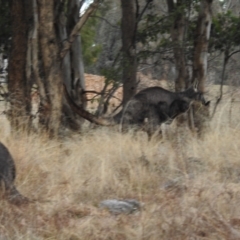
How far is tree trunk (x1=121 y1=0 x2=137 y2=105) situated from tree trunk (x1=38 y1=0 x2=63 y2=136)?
12.3 feet

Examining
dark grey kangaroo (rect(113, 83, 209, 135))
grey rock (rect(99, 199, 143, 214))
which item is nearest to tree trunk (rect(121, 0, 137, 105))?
dark grey kangaroo (rect(113, 83, 209, 135))


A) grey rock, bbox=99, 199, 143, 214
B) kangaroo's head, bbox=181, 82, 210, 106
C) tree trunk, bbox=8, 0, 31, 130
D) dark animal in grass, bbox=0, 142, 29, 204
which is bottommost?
grey rock, bbox=99, 199, 143, 214

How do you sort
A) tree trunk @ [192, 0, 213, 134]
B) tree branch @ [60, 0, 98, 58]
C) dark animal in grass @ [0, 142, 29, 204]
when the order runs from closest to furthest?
dark animal in grass @ [0, 142, 29, 204] → tree branch @ [60, 0, 98, 58] → tree trunk @ [192, 0, 213, 134]

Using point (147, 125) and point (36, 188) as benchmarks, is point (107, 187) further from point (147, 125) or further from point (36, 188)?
point (147, 125)

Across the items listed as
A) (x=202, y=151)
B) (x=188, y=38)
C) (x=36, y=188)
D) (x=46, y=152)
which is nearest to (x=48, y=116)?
(x=46, y=152)

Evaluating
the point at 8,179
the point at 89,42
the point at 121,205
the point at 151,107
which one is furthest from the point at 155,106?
the point at 89,42

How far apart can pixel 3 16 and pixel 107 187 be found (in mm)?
6699

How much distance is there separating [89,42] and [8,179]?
42.1ft

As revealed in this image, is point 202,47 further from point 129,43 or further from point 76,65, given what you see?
point 76,65

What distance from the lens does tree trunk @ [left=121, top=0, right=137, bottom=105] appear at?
1496 centimetres

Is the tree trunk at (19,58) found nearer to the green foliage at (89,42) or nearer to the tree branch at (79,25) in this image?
the tree branch at (79,25)

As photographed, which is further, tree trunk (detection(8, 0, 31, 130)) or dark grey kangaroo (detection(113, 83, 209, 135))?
dark grey kangaroo (detection(113, 83, 209, 135))

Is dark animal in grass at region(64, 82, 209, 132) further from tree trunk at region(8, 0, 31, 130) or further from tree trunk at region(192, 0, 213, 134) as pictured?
tree trunk at region(8, 0, 31, 130)

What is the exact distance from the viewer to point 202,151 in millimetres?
10094
